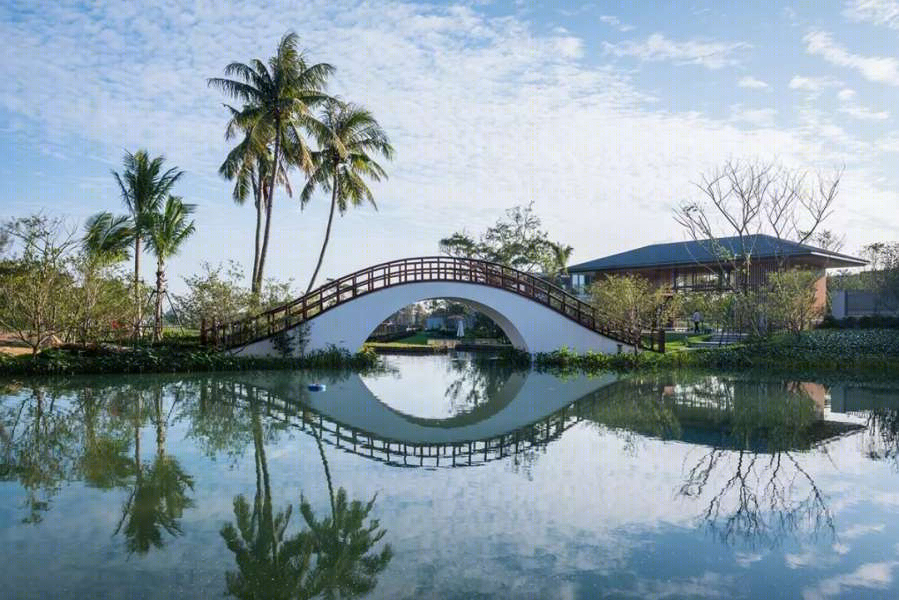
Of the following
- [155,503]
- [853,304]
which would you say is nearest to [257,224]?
[155,503]

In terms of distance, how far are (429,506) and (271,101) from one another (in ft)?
67.8

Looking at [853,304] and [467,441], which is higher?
[853,304]

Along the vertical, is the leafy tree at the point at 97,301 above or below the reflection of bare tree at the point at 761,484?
above

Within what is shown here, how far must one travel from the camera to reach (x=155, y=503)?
6711mm

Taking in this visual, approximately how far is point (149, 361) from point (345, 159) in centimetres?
1193

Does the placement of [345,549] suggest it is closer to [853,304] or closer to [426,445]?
[426,445]

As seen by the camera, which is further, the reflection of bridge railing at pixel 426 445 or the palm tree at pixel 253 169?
the palm tree at pixel 253 169

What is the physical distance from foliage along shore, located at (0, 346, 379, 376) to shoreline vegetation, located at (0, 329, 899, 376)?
23 mm

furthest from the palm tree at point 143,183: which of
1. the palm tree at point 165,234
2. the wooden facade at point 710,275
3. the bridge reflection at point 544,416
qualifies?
the wooden facade at point 710,275

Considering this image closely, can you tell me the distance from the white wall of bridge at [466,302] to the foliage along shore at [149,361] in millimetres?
729

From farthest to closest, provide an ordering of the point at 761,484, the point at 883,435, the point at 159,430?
the point at 883,435 → the point at 159,430 → the point at 761,484

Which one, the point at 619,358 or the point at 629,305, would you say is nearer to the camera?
the point at 619,358

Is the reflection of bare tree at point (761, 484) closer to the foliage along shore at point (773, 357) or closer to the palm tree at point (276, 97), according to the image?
the foliage along shore at point (773, 357)

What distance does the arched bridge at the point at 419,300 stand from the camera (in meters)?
21.5
